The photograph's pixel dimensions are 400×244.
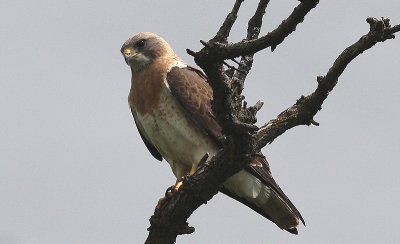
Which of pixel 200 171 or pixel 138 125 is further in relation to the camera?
pixel 138 125

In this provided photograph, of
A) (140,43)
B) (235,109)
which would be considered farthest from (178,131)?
(235,109)

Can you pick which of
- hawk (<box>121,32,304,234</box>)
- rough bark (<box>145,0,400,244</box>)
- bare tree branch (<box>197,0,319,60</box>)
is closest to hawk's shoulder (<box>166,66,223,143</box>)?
hawk (<box>121,32,304,234</box>)

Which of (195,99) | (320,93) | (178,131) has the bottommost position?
(320,93)

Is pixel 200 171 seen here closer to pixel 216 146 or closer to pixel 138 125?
pixel 216 146

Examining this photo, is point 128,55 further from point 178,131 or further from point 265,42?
point 265,42

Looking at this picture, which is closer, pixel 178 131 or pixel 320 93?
pixel 320 93

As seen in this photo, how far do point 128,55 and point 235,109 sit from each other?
3.66m

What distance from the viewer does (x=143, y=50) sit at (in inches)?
390

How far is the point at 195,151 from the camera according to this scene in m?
8.77

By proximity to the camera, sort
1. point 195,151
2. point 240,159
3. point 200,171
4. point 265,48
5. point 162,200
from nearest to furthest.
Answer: point 265,48
point 240,159
point 200,171
point 162,200
point 195,151

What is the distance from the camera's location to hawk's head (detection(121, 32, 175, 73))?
9.71 metres

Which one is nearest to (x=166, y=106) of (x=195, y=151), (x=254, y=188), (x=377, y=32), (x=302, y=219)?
(x=195, y=151)

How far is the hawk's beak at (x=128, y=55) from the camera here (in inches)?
386

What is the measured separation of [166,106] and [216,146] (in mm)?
647
